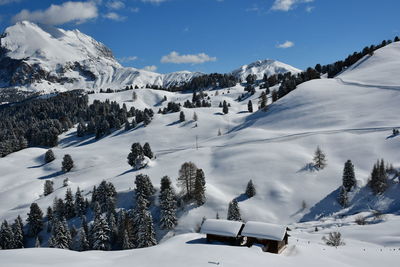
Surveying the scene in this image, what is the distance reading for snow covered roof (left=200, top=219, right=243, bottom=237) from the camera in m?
38.9

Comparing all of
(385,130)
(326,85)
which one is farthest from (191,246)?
(326,85)

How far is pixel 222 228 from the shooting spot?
3953 centimetres

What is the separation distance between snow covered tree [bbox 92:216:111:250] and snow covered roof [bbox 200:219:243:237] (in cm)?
2832

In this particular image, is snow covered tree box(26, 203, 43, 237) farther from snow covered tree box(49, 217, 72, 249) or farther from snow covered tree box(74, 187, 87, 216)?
snow covered tree box(49, 217, 72, 249)

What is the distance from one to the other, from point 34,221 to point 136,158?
1275 inches

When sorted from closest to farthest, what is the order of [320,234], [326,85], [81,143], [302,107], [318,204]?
[320,234] → [318,204] → [302,107] → [326,85] → [81,143]

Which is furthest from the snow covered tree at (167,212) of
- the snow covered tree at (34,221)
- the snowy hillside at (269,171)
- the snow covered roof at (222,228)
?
the snow covered tree at (34,221)

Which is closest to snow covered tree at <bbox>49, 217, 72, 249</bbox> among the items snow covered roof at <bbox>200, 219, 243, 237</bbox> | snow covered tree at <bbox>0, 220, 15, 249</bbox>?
snow covered tree at <bbox>0, 220, 15, 249</bbox>

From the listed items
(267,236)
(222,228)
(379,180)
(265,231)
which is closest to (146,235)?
(222,228)

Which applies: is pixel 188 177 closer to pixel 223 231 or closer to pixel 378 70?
pixel 223 231

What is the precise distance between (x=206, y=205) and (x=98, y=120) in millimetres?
125624

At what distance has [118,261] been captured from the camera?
2964 cm

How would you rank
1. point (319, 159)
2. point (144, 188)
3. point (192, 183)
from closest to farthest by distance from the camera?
point (144, 188), point (192, 183), point (319, 159)

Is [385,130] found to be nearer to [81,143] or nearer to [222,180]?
[222,180]
